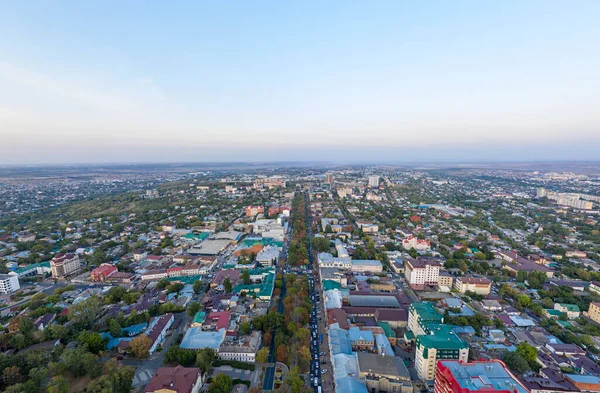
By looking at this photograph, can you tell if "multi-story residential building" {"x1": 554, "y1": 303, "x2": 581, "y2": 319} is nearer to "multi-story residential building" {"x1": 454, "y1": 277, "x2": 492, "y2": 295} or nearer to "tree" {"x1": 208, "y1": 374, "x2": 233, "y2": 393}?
"multi-story residential building" {"x1": 454, "y1": 277, "x2": 492, "y2": 295}

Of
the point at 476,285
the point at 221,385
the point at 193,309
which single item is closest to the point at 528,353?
the point at 476,285

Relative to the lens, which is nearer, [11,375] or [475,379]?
[475,379]

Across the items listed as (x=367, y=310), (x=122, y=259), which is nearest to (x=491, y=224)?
(x=367, y=310)

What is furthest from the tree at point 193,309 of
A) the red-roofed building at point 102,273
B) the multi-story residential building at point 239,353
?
the red-roofed building at point 102,273

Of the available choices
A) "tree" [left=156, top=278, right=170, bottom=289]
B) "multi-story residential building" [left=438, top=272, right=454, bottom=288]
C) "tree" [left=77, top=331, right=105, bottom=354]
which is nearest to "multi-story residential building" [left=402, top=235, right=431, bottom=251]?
"multi-story residential building" [left=438, top=272, right=454, bottom=288]

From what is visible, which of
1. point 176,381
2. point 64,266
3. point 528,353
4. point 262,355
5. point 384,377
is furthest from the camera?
point 64,266

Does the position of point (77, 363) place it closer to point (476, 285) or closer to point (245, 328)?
point (245, 328)

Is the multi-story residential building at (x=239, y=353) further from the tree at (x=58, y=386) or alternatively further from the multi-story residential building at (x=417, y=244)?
the multi-story residential building at (x=417, y=244)
